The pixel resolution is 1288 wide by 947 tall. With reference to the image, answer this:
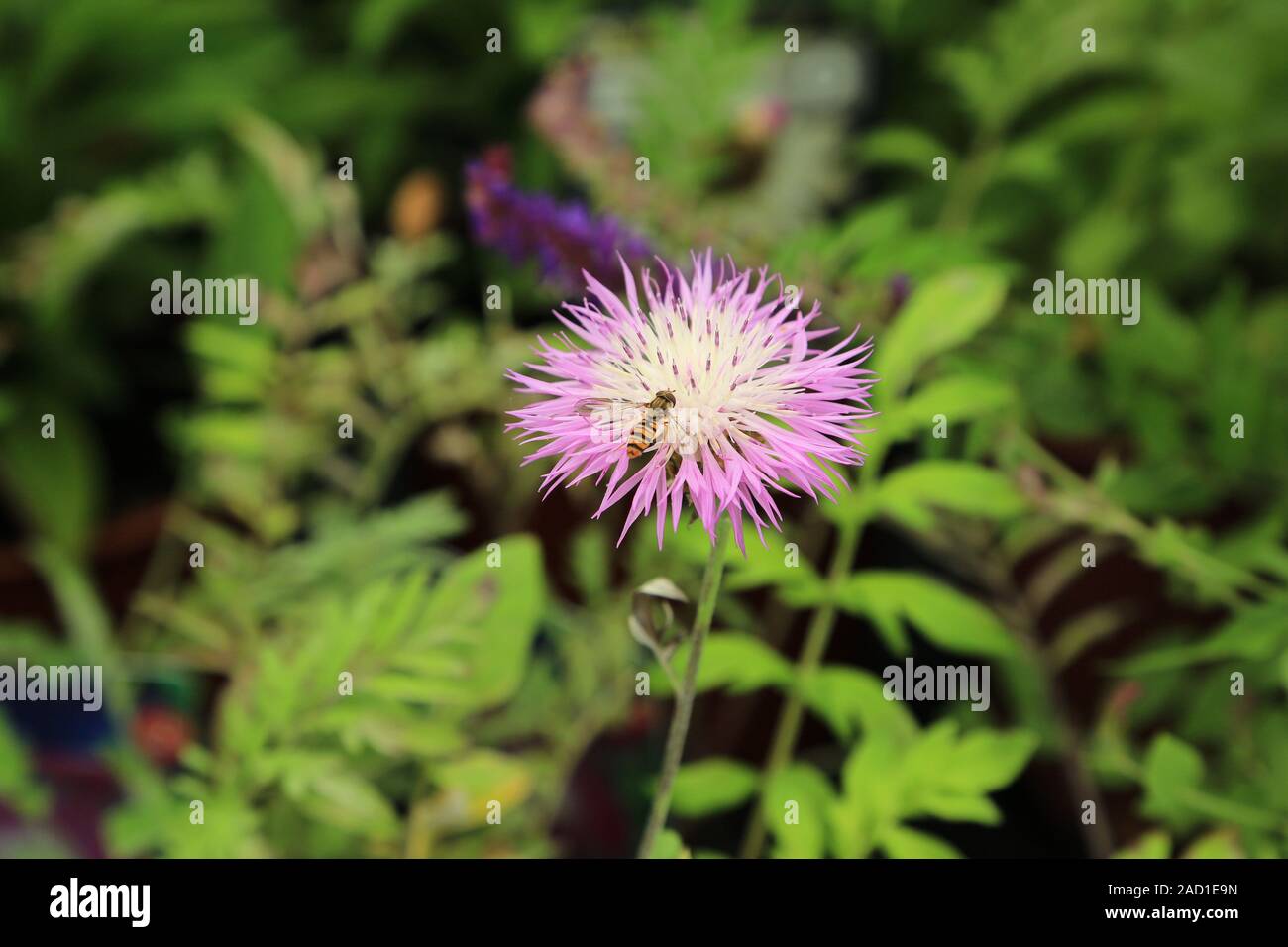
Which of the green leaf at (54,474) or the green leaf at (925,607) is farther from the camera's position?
the green leaf at (54,474)

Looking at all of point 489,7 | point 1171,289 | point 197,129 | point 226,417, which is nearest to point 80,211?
point 226,417

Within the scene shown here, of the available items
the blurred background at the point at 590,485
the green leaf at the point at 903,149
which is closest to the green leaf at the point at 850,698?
the blurred background at the point at 590,485

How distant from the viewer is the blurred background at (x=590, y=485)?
13.9 inches

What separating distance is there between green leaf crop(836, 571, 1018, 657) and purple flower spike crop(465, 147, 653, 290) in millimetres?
125

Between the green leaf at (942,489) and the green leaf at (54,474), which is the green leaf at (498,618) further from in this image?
the green leaf at (54,474)

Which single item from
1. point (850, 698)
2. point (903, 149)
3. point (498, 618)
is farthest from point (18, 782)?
point (903, 149)

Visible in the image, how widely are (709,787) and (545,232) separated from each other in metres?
0.18

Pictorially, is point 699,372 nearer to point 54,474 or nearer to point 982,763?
point 982,763

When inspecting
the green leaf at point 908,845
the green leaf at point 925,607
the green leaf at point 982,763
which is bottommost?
the green leaf at point 908,845

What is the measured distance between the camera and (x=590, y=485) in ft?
1.79

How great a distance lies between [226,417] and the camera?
0.56 m

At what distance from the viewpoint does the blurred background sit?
0.35m

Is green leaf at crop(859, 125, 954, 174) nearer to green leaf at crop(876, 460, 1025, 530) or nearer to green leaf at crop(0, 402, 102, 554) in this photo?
green leaf at crop(876, 460, 1025, 530)

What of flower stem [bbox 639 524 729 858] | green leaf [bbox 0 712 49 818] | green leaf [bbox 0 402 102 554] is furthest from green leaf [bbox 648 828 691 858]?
green leaf [bbox 0 402 102 554]
